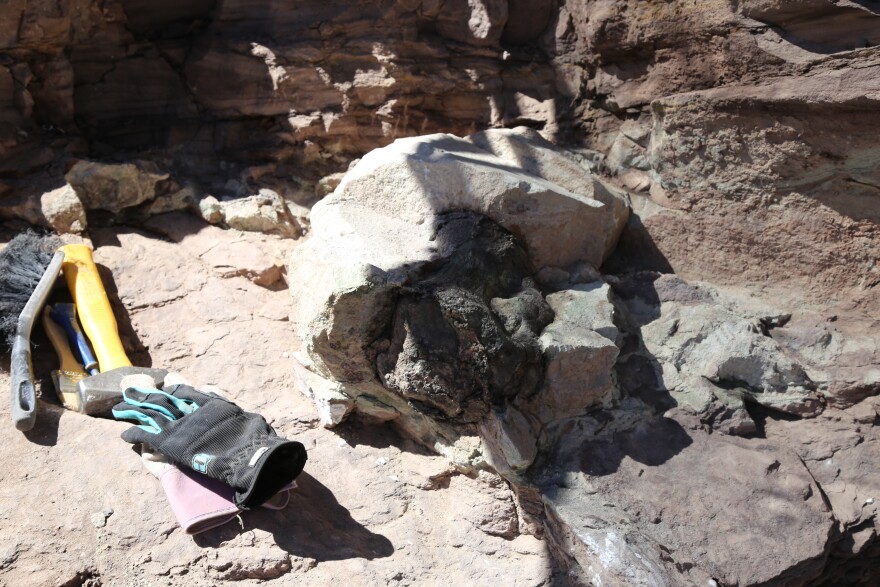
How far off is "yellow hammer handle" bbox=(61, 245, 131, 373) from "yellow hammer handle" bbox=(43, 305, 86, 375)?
0.08 meters

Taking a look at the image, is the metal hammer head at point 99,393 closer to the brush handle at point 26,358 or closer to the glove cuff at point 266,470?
the brush handle at point 26,358

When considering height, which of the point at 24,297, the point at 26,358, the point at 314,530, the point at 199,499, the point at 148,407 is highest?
the point at 24,297

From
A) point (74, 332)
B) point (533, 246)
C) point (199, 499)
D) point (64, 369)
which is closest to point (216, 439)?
point (199, 499)

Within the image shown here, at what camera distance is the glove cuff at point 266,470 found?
235 cm

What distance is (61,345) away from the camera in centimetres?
298

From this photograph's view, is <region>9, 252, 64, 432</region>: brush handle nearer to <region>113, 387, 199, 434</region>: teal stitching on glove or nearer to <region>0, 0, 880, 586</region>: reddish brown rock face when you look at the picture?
<region>0, 0, 880, 586</region>: reddish brown rock face

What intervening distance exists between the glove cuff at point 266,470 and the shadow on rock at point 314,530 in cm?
9

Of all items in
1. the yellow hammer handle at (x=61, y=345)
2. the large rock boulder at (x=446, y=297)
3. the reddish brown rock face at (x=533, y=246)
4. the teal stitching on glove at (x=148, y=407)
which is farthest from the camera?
the yellow hammer handle at (x=61, y=345)

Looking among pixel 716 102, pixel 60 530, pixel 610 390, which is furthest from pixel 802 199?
pixel 60 530

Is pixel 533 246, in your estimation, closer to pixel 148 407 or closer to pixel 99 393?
pixel 148 407

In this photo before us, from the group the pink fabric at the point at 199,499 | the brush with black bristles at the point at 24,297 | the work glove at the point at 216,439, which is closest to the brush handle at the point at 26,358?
the brush with black bristles at the point at 24,297

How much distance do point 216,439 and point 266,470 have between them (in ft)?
0.70

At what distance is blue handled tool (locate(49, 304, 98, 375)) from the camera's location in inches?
117

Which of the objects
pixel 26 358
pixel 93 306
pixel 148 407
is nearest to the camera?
pixel 148 407
